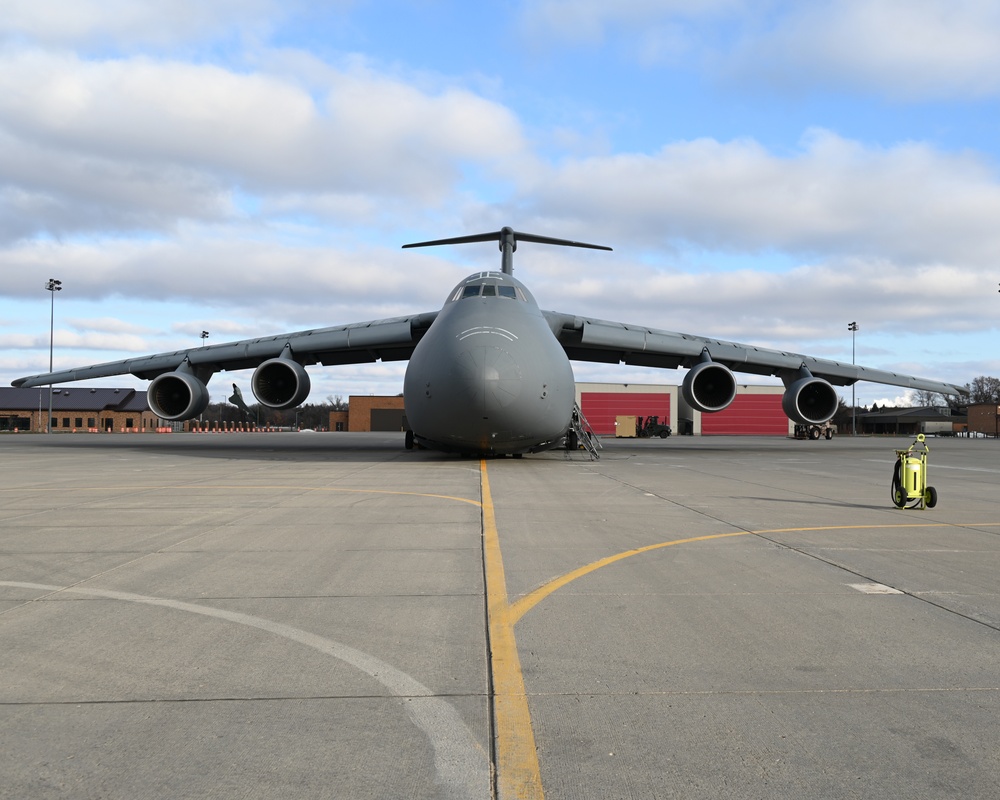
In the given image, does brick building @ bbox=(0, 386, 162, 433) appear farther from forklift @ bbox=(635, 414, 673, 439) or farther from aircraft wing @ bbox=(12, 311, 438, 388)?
aircraft wing @ bbox=(12, 311, 438, 388)

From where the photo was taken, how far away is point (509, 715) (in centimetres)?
325

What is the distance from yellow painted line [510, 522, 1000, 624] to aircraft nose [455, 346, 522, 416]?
27.6 ft

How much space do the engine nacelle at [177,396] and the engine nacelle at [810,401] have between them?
708 inches

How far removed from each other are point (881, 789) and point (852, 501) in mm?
9920

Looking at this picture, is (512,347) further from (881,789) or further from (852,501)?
(881,789)

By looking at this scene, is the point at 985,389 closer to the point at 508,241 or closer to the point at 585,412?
the point at 585,412

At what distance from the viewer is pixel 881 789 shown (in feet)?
8.76

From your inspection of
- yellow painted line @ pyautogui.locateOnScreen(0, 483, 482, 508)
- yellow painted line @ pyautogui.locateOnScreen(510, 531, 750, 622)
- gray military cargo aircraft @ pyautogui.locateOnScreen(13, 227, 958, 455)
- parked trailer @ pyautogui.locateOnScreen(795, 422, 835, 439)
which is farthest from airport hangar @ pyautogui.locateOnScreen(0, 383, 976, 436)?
yellow painted line @ pyautogui.locateOnScreen(510, 531, 750, 622)

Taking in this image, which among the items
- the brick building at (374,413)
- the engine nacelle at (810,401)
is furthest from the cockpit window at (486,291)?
the brick building at (374,413)

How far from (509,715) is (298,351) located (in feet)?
74.0

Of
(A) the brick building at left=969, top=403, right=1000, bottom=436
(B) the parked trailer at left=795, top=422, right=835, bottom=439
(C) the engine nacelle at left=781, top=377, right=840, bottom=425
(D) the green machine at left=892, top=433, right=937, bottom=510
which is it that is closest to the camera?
(D) the green machine at left=892, top=433, right=937, bottom=510

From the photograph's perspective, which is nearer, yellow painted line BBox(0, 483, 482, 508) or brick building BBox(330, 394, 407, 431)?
yellow painted line BBox(0, 483, 482, 508)

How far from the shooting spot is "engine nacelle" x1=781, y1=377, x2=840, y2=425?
85.2ft

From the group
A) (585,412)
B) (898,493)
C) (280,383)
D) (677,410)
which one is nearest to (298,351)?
(280,383)
